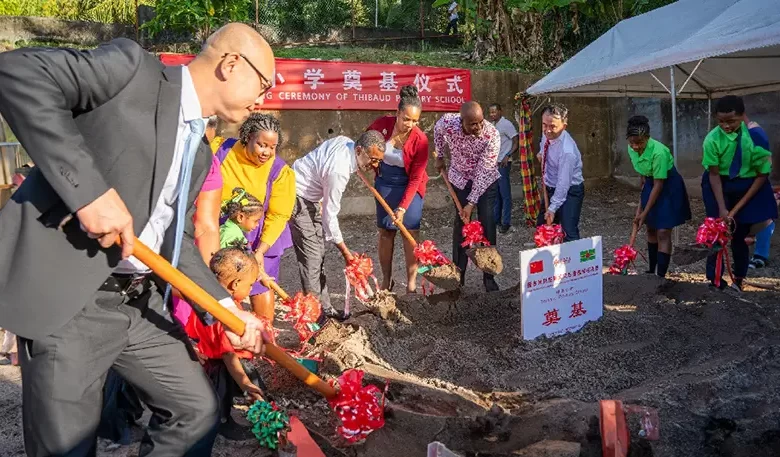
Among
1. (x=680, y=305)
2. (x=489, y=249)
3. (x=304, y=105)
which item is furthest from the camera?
(x=304, y=105)

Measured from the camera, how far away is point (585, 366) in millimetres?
4309

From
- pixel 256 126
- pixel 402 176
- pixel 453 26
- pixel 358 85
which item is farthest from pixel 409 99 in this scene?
pixel 453 26

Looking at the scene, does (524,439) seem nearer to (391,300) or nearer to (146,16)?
(391,300)

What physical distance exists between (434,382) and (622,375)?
117cm

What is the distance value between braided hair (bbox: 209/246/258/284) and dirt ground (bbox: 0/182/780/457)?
86 cm

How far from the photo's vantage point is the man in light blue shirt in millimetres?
6188

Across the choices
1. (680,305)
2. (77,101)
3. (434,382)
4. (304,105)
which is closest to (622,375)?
(434,382)

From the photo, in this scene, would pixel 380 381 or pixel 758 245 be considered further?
pixel 758 245

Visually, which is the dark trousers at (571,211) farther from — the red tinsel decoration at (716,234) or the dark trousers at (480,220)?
the red tinsel decoration at (716,234)

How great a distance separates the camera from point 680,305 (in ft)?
17.5

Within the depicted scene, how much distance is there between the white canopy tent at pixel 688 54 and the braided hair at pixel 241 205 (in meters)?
4.23

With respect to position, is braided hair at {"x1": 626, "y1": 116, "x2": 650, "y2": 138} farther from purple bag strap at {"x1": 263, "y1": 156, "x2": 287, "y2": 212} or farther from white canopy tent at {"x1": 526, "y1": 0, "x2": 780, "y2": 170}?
purple bag strap at {"x1": 263, "y1": 156, "x2": 287, "y2": 212}

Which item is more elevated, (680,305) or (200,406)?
(200,406)

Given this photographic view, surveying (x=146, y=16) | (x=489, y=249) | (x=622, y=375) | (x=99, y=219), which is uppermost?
(x=146, y=16)
